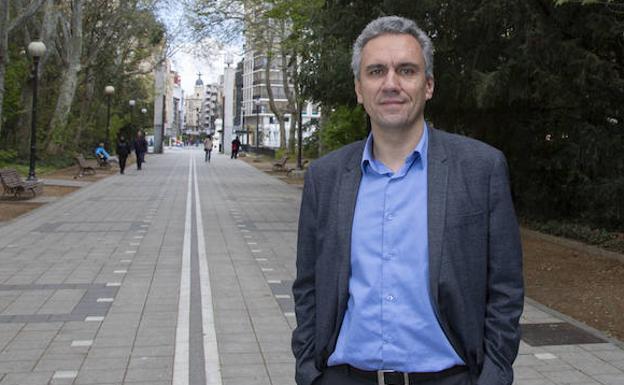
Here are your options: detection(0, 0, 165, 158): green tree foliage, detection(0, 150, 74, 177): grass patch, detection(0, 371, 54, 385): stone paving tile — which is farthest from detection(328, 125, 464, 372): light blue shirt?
detection(0, 150, 74, 177): grass patch

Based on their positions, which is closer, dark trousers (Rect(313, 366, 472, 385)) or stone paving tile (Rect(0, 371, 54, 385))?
dark trousers (Rect(313, 366, 472, 385))

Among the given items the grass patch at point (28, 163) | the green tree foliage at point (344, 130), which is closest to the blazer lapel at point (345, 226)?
the green tree foliage at point (344, 130)

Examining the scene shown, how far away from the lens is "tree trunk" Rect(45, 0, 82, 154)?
32.0 metres

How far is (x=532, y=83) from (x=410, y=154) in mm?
10951

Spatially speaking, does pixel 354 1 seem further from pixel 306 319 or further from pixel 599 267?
pixel 306 319

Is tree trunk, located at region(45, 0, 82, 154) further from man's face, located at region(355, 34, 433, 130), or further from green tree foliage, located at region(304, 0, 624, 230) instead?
man's face, located at region(355, 34, 433, 130)

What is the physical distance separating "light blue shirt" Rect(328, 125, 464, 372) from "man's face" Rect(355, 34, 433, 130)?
13 cm

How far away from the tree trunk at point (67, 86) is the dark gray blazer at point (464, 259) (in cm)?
3160

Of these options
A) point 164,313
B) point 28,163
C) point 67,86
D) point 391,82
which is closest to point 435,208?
point 391,82

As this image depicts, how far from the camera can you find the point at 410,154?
7.45 feet

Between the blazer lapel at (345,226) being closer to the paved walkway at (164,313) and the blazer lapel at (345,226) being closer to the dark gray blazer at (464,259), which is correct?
the dark gray blazer at (464,259)

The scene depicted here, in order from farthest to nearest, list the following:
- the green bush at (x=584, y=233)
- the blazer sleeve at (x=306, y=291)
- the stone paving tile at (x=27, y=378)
Result: the green bush at (x=584, y=233), the stone paving tile at (x=27, y=378), the blazer sleeve at (x=306, y=291)

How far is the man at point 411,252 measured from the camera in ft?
7.04

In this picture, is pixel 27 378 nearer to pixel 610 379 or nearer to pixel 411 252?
pixel 411 252
